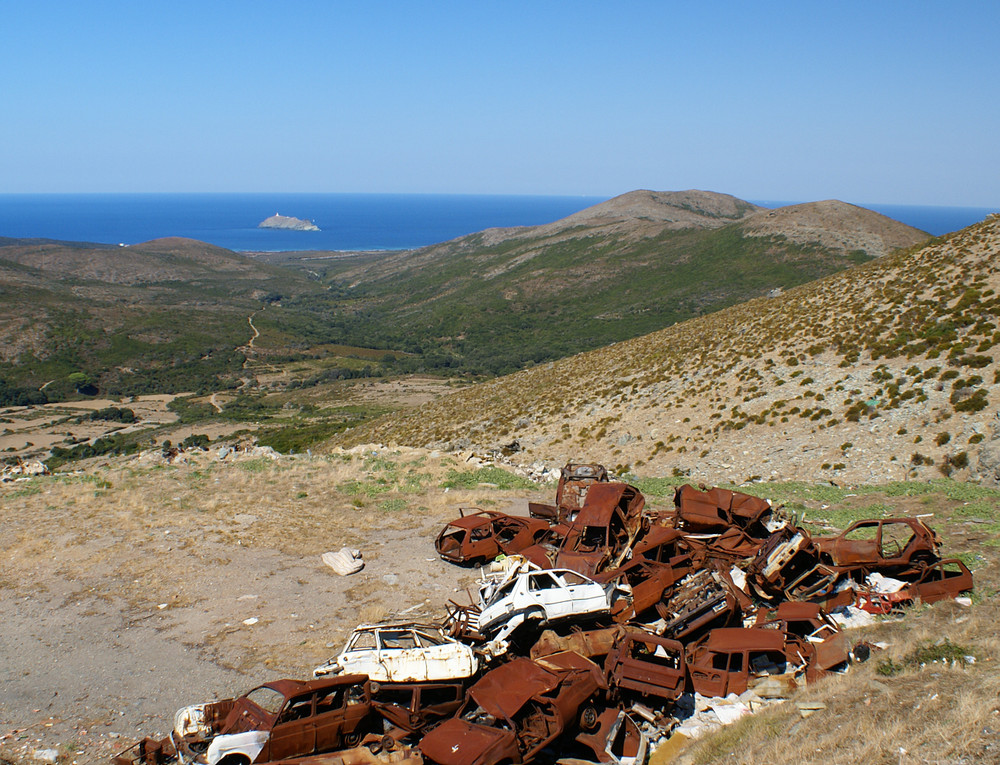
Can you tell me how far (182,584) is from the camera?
44.0 feet

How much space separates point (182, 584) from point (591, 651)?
918 centimetres

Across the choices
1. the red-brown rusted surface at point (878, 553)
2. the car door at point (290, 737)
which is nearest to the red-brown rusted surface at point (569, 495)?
the red-brown rusted surface at point (878, 553)

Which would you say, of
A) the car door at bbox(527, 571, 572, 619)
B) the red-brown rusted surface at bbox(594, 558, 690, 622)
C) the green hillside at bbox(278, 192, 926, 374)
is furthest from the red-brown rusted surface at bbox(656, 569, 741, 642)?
the green hillside at bbox(278, 192, 926, 374)

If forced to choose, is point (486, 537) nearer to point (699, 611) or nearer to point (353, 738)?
point (699, 611)

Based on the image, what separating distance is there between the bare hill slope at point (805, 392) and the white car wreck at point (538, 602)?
571 inches

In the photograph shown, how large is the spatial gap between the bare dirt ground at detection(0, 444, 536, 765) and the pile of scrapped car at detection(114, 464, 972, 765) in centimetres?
142

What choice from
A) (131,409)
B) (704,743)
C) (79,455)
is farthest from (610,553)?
(131,409)

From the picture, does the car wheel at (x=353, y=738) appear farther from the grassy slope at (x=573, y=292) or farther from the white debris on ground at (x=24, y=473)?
the grassy slope at (x=573, y=292)

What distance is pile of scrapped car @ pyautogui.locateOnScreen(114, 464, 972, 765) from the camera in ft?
24.6

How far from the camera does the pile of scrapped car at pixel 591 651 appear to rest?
750cm

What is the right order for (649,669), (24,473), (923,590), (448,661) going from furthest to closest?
(24,473), (923,590), (448,661), (649,669)

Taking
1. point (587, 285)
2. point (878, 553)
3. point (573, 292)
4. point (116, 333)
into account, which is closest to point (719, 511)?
point (878, 553)

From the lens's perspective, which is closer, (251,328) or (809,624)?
(809,624)

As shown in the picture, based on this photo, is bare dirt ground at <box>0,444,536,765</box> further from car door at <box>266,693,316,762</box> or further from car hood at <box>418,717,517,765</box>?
car hood at <box>418,717,517,765</box>
